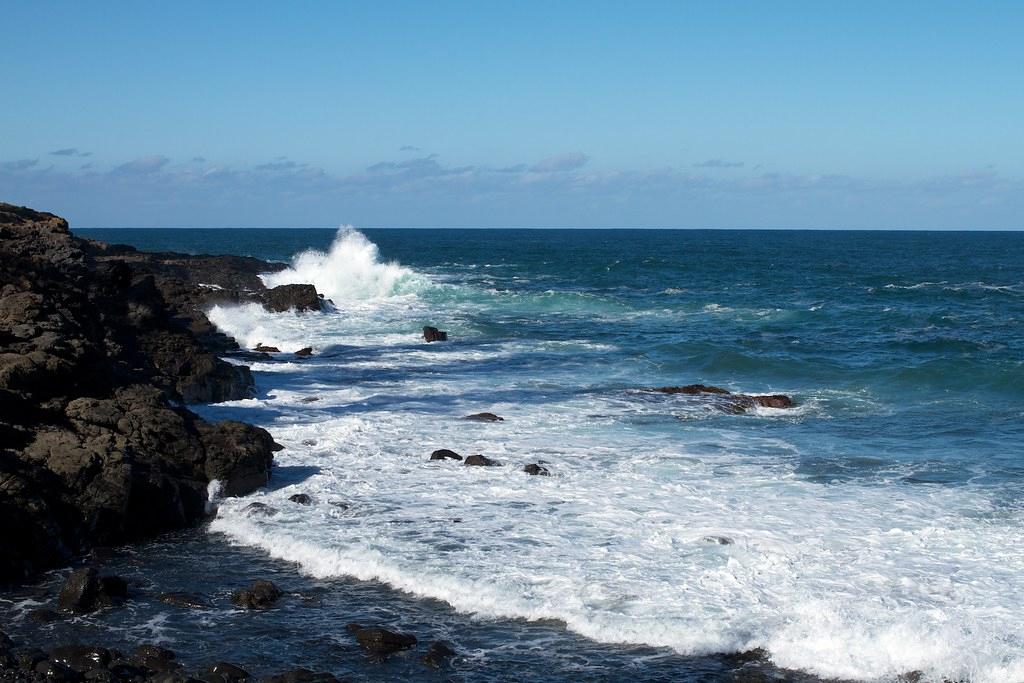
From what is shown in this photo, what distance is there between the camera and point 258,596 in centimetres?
1102

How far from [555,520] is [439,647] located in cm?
422

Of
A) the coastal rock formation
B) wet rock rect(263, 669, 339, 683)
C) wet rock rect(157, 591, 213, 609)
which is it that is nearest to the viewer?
wet rock rect(263, 669, 339, 683)

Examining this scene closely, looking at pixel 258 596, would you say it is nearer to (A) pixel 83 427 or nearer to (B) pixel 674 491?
(A) pixel 83 427

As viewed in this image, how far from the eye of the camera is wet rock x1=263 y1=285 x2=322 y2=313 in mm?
39500

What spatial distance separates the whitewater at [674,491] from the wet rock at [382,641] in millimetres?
1153

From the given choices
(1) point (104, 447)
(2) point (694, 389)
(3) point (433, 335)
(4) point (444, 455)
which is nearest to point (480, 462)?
(4) point (444, 455)

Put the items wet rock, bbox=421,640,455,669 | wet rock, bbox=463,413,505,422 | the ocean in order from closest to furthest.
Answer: wet rock, bbox=421,640,455,669 → the ocean → wet rock, bbox=463,413,505,422

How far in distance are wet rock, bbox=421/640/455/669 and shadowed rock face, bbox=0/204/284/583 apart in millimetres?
5169

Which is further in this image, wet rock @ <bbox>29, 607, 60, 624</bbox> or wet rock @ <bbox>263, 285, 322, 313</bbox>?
wet rock @ <bbox>263, 285, 322, 313</bbox>

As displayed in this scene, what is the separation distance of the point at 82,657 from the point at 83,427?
18.2 feet

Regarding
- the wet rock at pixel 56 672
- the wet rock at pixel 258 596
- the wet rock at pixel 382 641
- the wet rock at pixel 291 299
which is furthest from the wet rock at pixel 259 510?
the wet rock at pixel 291 299

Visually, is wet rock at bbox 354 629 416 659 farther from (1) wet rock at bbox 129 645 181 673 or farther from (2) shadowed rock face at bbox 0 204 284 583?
(2) shadowed rock face at bbox 0 204 284 583

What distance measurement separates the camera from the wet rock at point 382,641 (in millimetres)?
9846

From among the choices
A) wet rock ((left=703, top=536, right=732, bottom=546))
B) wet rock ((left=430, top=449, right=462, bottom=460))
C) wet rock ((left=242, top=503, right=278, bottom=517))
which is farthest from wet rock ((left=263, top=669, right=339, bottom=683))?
wet rock ((left=430, top=449, right=462, bottom=460))
